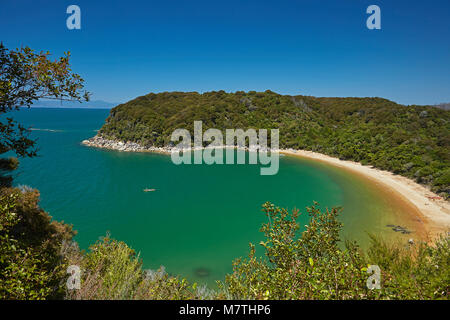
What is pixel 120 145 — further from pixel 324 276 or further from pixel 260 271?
pixel 324 276

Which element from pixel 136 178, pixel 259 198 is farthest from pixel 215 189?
pixel 136 178

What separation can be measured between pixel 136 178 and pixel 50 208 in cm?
1635

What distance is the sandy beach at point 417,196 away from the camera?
25125 mm

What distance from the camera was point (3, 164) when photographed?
10.9 m

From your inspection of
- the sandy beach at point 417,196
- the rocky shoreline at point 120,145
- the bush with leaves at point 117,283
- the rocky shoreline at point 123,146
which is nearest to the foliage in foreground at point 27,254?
the bush with leaves at point 117,283

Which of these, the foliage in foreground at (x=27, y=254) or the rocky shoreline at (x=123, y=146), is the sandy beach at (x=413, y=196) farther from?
the rocky shoreline at (x=123, y=146)

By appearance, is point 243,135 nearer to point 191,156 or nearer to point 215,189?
point 191,156

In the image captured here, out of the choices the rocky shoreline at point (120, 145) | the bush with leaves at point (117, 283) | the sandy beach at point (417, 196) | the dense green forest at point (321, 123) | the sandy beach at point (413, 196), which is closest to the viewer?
the bush with leaves at point (117, 283)

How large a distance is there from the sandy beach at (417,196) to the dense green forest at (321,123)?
1800mm

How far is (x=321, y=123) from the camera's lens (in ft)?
276

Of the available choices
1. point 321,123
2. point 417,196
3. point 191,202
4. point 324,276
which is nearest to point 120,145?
point 191,202

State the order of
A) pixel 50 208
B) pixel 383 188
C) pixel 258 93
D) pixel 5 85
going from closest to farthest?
pixel 5 85
pixel 50 208
pixel 383 188
pixel 258 93

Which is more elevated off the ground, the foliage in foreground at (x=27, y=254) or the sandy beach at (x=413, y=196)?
the foliage in foreground at (x=27, y=254)

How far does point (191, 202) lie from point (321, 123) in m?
69.0
